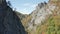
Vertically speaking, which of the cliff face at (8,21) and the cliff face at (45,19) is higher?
the cliff face at (8,21)

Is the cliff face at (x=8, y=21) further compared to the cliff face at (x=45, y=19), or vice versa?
the cliff face at (x=45, y=19)

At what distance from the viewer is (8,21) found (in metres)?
26.5

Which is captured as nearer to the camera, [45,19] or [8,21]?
[8,21]

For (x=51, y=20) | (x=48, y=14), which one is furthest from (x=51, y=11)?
(x=51, y=20)

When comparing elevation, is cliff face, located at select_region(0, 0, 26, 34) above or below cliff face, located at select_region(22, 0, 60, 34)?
above

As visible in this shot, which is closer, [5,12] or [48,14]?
[5,12]

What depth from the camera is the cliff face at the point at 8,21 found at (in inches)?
1009

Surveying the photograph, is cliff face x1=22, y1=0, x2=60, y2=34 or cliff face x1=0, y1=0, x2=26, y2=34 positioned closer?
cliff face x1=0, y1=0, x2=26, y2=34

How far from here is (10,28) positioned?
26.3 meters

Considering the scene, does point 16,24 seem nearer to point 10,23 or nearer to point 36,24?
point 10,23

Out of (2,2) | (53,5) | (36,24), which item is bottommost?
(36,24)

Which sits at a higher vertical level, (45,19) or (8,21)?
(8,21)

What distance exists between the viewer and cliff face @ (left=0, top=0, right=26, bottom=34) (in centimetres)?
2564

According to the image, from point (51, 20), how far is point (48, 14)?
777 cm
